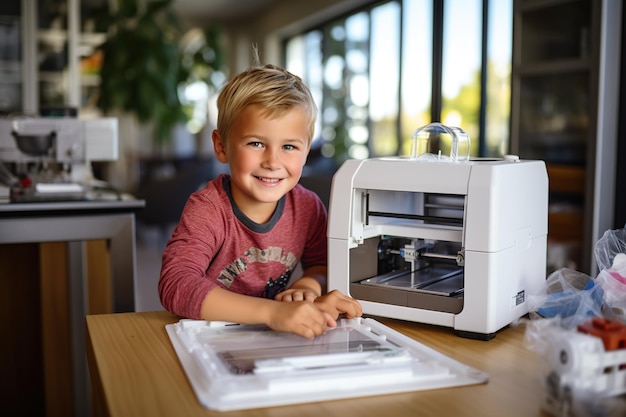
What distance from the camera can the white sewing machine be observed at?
8.68ft

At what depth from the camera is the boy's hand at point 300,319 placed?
39.9 inches

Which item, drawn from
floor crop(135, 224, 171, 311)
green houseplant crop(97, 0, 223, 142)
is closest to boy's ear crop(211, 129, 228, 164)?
floor crop(135, 224, 171, 311)

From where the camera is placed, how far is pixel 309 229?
1.46m

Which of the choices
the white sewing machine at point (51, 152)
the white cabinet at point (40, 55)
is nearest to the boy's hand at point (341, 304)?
the white sewing machine at point (51, 152)

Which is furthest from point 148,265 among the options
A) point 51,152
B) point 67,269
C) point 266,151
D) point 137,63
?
point 266,151

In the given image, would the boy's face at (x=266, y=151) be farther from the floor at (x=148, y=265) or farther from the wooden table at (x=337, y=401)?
the floor at (x=148, y=265)

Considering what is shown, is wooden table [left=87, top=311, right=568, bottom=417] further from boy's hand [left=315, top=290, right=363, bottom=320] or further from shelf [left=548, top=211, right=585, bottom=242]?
shelf [left=548, top=211, right=585, bottom=242]

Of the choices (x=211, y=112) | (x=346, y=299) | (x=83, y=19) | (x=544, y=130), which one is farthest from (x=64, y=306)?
(x=211, y=112)

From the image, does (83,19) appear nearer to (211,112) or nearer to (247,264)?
(211,112)

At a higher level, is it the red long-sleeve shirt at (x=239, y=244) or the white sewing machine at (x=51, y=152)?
the white sewing machine at (x=51, y=152)

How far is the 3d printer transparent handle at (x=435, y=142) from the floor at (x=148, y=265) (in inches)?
104

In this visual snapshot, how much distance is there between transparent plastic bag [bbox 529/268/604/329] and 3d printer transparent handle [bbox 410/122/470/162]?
0.97 feet

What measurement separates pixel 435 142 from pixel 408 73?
499 centimetres

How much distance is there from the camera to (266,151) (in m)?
1.27
